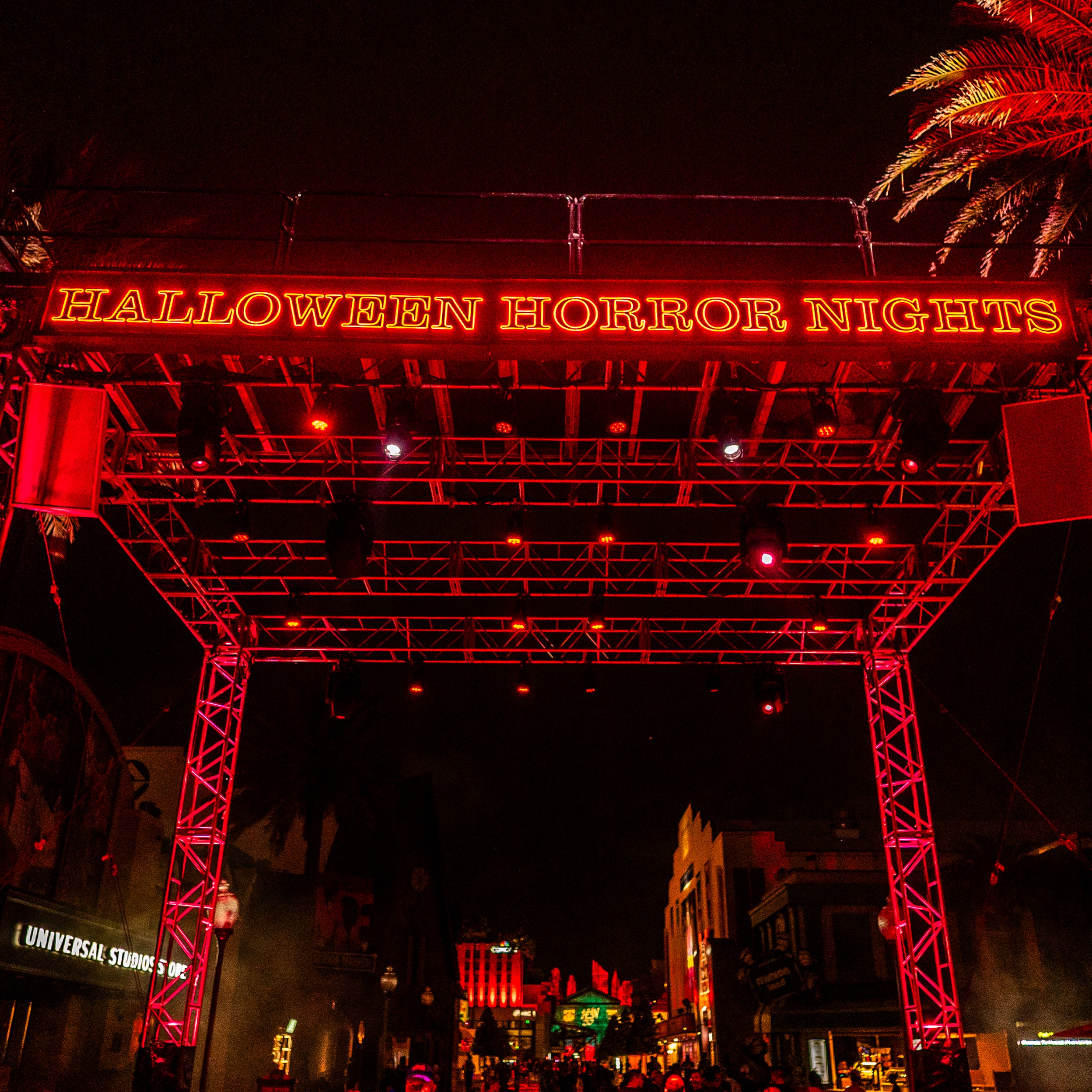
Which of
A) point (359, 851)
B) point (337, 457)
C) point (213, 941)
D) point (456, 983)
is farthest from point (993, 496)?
point (456, 983)

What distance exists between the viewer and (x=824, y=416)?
446 inches

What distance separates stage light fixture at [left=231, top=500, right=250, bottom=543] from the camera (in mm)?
14844

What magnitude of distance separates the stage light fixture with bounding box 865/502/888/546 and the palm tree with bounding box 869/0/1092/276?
364 centimetres

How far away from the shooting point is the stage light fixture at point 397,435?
11.7 meters


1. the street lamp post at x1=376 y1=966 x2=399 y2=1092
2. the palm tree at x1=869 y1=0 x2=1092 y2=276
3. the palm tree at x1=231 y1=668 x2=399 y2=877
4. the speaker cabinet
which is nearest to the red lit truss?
the speaker cabinet

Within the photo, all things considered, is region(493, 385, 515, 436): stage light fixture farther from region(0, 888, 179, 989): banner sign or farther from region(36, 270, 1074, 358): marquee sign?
region(0, 888, 179, 989): banner sign

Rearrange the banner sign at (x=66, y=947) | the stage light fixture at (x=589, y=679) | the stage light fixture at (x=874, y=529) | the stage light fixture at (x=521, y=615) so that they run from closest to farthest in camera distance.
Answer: the stage light fixture at (x=874, y=529), the banner sign at (x=66, y=947), the stage light fixture at (x=521, y=615), the stage light fixture at (x=589, y=679)

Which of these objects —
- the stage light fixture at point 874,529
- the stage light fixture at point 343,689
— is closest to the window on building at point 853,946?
the stage light fixture at point 343,689

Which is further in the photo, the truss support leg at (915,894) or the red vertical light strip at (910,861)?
the red vertical light strip at (910,861)

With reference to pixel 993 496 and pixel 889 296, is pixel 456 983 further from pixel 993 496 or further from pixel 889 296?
pixel 889 296

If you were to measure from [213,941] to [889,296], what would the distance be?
73.6 feet

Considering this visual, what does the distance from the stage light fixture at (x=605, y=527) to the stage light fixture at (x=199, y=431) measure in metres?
5.71

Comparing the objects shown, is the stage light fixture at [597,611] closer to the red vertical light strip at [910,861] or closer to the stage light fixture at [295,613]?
the stage light fixture at [295,613]

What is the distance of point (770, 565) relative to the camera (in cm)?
1272
